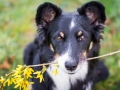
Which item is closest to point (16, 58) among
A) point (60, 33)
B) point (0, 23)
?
point (0, 23)

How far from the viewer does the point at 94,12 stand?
12.2 ft

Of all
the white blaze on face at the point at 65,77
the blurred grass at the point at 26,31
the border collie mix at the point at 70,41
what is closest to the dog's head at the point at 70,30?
the border collie mix at the point at 70,41

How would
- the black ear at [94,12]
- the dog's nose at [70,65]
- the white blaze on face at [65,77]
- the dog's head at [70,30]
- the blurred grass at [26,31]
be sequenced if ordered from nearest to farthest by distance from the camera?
the dog's nose at [70,65] < the dog's head at [70,30] < the black ear at [94,12] < the white blaze on face at [65,77] < the blurred grass at [26,31]

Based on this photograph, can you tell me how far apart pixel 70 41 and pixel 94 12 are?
0.55 metres

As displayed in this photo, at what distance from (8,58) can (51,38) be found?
2.02m

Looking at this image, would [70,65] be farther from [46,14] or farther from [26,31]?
[26,31]

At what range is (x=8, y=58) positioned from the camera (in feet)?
17.9

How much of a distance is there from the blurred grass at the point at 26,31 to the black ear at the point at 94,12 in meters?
1.50

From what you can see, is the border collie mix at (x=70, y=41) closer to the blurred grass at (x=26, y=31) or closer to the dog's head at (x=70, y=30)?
the dog's head at (x=70, y=30)

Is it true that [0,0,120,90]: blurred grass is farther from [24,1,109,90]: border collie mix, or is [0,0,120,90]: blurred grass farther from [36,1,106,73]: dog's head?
[36,1,106,73]: dog's head

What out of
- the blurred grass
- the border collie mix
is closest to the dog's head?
the border collie mix

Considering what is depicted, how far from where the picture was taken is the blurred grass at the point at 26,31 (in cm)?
524

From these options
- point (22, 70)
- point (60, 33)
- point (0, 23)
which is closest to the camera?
point (22, 70)

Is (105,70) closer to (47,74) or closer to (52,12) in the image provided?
(47,74)
